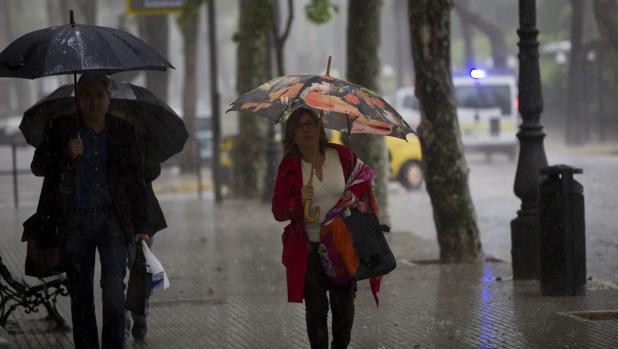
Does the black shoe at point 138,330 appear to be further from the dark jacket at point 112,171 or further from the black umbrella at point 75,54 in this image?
the black umbrella at point 75,54

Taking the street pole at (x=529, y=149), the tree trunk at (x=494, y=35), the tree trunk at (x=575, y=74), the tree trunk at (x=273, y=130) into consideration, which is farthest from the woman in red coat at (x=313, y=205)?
the tree trunk at (x=494, y=35)

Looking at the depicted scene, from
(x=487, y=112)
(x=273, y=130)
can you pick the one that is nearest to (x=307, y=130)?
(x=273, y=130)

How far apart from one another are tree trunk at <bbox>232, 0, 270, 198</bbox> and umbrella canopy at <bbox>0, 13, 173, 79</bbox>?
15.4 m

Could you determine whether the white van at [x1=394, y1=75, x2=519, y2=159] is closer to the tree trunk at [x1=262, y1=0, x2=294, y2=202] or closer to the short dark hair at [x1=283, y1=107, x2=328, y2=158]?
the tree trunk at [x1=262, y1=0, x2=294, y2=202]

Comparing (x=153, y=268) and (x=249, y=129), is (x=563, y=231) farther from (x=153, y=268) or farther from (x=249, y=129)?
(x=249, y=129)

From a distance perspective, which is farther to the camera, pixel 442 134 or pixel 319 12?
pixel 319 12

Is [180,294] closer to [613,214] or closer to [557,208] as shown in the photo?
[557,208]

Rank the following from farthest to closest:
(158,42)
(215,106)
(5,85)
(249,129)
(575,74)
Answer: (5,85)
(575,74)
(158,42)
(249,129)
(215,106)

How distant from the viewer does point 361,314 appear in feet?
30.1

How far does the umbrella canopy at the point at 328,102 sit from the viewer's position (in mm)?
6711

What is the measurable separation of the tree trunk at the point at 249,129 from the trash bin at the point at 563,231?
43.0ft

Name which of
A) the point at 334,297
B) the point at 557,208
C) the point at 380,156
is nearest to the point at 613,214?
the point at 380,156

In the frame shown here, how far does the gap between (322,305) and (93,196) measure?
1358mm

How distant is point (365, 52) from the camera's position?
16.0m
